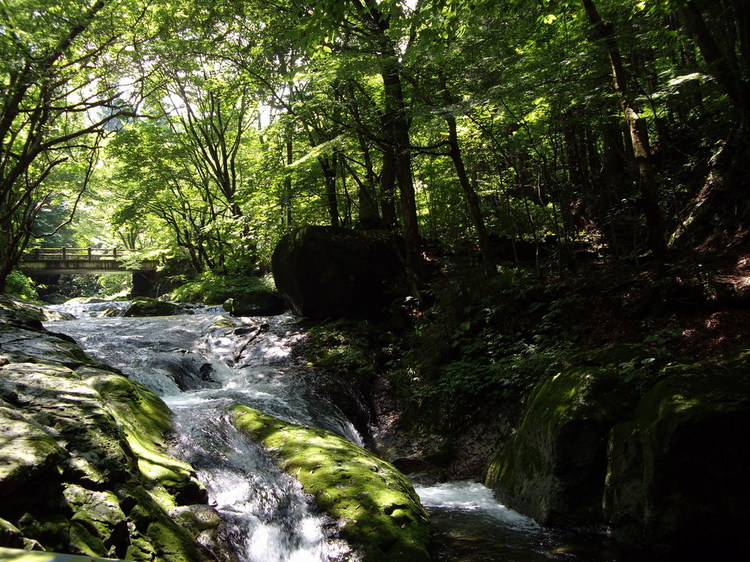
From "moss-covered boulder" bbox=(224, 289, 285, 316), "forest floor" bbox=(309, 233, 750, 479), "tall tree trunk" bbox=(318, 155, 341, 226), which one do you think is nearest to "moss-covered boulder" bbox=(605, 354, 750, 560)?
"forest floor" bbox=(309, 233, 750, 479)

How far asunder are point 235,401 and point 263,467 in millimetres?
2695

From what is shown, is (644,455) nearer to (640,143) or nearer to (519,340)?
(519,340)

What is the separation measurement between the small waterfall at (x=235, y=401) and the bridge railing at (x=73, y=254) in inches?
760

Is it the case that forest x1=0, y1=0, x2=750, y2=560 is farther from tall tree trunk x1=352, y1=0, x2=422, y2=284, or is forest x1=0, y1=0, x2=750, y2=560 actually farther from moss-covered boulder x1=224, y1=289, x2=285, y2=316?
moss-covered boulder x1=224, y1=289, x2=285, y2=316

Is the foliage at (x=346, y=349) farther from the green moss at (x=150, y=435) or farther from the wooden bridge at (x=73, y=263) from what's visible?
the wooden bridge at (x=73, y=263)

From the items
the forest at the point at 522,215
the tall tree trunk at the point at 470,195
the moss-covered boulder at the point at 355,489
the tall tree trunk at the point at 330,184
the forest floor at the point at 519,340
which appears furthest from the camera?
the tall tree trunk at the point at 330,184

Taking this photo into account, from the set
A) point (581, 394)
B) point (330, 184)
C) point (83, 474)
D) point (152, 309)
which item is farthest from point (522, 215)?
point (152, 309)

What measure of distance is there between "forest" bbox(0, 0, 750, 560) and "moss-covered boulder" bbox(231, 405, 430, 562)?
1.48m

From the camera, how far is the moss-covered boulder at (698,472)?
3721 mm

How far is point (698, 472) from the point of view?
3807 millimetres

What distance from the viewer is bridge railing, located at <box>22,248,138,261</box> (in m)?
28.8

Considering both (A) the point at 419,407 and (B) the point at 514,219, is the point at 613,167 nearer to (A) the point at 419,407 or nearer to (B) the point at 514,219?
(B) the point at 514,219

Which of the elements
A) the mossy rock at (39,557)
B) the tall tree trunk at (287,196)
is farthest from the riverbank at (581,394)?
the tall tree trunk at (287,196)

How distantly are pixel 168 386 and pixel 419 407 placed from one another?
4320 mm
